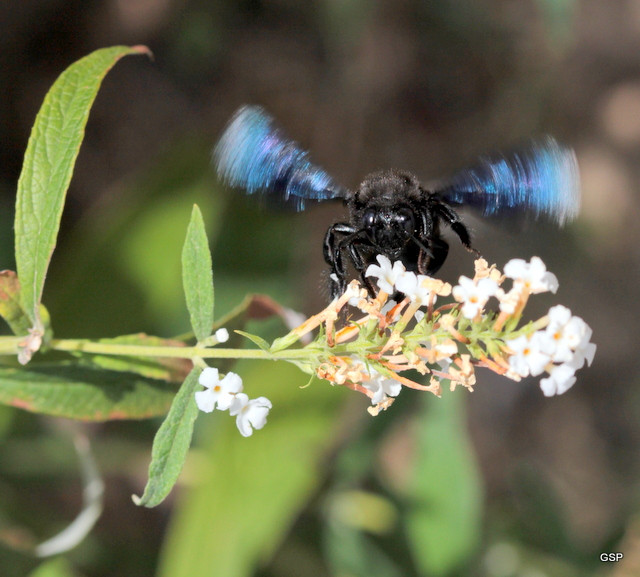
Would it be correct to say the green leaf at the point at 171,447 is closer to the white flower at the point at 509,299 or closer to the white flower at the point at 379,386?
the white flower at the point at 379,386

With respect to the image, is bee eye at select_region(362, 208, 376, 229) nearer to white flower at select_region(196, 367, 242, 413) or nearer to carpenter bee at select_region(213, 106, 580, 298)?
carpenter bee at select_region(213, 106, 580, 298)

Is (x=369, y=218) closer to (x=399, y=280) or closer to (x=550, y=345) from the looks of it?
(x=399, y=280)

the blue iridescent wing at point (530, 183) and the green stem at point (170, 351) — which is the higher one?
the blue iridescent wing at point (530, 183)

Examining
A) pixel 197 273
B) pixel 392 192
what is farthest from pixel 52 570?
pixel 392 192

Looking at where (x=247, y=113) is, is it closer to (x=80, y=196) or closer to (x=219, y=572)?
(x=219, y=572)

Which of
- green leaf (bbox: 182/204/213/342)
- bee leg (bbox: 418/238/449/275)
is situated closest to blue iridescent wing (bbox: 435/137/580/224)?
bee leg (bbox: 418/238/449/275)

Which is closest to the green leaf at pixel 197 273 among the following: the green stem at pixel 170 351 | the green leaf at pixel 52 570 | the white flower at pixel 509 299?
the green stem at pixel 170 351
